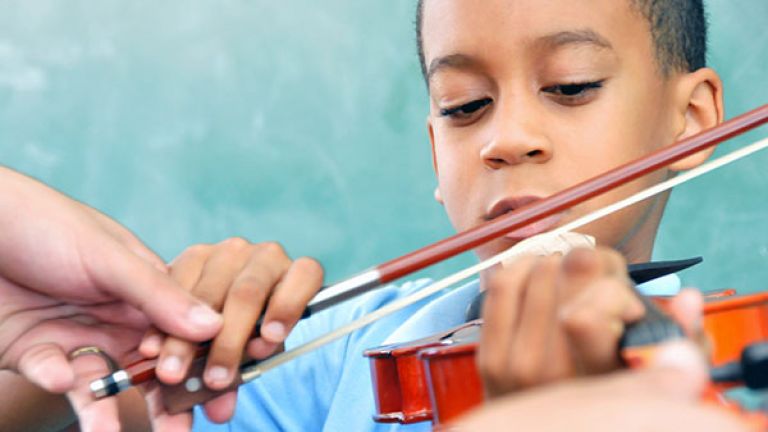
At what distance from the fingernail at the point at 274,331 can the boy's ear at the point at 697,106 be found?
0.53 metres

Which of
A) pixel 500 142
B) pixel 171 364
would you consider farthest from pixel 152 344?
pixel 500 142

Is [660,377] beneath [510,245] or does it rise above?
beneath

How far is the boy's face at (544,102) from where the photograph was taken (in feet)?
2.66

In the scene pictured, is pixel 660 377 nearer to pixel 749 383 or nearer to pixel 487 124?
pixel 749 383

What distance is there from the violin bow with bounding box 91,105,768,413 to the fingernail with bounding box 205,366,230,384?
0.6 inches

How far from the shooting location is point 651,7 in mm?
911

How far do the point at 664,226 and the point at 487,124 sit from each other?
0.66 meters

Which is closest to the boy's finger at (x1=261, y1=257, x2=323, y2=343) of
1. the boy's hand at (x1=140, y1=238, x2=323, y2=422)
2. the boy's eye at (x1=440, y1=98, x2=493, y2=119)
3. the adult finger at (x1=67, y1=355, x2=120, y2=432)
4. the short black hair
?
the boy's hand at (x1=140, y1=238, x2=323, y2=422)

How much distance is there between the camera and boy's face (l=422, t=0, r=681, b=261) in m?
0.81

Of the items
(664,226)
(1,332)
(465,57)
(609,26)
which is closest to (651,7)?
(609,26)

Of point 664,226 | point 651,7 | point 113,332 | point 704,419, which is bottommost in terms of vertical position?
point 704,419

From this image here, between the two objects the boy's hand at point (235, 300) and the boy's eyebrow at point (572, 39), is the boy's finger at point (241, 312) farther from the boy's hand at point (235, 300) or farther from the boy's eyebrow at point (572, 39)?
the boy's eyebrow at point (572, 39)

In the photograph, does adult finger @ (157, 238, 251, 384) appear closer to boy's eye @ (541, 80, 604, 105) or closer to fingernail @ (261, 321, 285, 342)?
fingernail @ (261, 321, 285, 342)

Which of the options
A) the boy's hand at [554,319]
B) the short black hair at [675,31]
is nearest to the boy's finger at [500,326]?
the boy's hand at [554,319]
